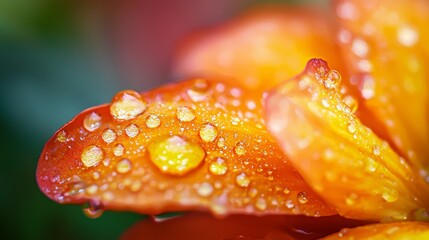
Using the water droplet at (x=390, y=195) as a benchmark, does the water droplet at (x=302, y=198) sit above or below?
below

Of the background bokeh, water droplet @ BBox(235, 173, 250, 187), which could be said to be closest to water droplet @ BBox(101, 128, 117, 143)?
water droplet @ BBox(235, 173, 250, 187)

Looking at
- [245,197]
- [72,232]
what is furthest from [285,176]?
[72,232]

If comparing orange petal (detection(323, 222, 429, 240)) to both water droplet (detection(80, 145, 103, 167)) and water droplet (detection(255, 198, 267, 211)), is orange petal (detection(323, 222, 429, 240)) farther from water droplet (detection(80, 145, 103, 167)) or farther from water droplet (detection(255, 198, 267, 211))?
water droplet (detection(80, 145, 103, 167))

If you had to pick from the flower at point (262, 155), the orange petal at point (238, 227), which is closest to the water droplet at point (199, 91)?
the flower at point (262, 155)

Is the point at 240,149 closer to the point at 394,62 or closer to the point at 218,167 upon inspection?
the point at 218,167

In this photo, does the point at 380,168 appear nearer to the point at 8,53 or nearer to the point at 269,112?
the point at 269,112

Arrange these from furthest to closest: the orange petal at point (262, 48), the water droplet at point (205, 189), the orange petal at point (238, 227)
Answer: the orange petal at point (262, 48) → the orange petal at point (238, 227) → the water droplet at point (205, 189)

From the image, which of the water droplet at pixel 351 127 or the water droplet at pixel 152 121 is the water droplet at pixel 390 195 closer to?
the water droplet at pixel 351 127

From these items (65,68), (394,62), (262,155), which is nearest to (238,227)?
(262,155)
